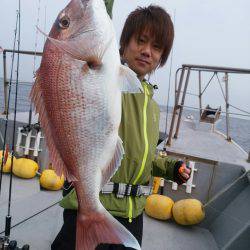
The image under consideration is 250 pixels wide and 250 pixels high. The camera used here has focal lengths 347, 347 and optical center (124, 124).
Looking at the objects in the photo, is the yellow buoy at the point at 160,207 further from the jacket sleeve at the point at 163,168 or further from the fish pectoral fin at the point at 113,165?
the fish pectoral fin at the point at 113,165

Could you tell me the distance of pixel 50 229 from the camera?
3672 mm

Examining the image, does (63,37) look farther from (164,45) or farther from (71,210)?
(71,210)

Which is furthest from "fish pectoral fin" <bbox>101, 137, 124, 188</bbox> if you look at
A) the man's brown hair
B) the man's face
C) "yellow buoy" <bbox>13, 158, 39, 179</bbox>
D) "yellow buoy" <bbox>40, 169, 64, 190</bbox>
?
"yellow buoy" <bbox>13, 158, 39, 179</bbox>

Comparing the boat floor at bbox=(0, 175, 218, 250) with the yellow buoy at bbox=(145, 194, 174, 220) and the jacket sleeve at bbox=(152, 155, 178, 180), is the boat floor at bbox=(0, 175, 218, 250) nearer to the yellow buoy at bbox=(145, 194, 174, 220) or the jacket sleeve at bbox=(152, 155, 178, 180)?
the yellow buoy at bbox=(145, 194, 174, 220)

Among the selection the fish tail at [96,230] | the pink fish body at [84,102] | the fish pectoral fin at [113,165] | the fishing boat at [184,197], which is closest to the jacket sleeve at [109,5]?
the pink fish body at [84,102]

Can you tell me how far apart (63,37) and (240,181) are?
355 centimetres

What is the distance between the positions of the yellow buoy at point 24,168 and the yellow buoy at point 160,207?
73.5 inches

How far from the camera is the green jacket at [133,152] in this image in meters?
1.92

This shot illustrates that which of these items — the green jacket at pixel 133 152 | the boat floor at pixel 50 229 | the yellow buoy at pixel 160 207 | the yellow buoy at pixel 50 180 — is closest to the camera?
the green jacket at pixel 133 152

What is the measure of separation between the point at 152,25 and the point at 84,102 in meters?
0.82

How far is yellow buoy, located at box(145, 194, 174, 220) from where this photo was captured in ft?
13.9

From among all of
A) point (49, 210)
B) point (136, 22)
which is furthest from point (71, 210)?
point (49, 210)

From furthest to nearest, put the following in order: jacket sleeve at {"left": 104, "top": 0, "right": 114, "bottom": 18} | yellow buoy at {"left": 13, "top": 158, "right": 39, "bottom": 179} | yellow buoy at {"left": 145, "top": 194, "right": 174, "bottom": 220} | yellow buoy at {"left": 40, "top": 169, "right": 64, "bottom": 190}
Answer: yellow buoy at {"left": 13, "top": 158, "right": 39, "bottom": 179} → yellow buoy at {"left": 40, "top": 169, "right": 64, "bottom": 190} → yellow buoy at {"left": 145, "top": 194, "right": 174, "bottom": 220} → jacket sleeve at {"left": 104, "top": 0, "right": 114, "bottom": 18}

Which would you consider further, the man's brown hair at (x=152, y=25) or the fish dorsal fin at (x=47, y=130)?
the man's brown hair at (x=152, y=25)
